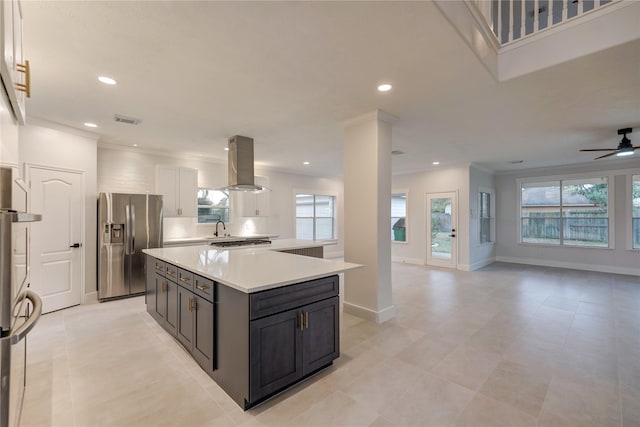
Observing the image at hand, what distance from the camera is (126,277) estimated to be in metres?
4.56

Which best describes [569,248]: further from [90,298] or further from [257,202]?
[90,298]

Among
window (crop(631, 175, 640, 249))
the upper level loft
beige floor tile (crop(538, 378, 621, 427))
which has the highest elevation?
the upper level loft

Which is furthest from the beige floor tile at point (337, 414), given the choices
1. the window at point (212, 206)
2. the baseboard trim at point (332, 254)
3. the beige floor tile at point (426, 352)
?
the baseboard trim at point (332, 254)

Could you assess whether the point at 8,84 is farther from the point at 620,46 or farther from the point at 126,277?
the point at 126,277

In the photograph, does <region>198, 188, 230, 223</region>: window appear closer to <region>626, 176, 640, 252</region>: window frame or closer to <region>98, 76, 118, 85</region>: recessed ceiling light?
<region>98, 76, 118, 85</region>: recessed ceiling light

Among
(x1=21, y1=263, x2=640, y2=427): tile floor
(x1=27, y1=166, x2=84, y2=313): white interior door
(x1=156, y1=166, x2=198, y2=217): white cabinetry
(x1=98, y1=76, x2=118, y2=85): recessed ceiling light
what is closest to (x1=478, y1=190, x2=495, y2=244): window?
(x1=21, y1=263, x2=640, y2=427): tile floor

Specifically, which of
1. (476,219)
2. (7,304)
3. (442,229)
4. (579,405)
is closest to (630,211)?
(476,219)

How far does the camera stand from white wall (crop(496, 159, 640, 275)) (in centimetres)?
638

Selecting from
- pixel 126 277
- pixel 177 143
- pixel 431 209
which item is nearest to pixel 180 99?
pixel 177 143

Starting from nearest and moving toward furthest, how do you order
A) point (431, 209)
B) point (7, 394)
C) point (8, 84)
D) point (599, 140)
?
point (7, 394)
point (8, 84)
point (599, 140)
point (431, 209)

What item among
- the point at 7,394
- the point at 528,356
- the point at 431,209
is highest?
the point at 431,209

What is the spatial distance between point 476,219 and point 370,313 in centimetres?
510

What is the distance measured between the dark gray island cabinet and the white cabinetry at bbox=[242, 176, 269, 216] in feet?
13.2

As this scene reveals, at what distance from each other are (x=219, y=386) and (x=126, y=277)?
3340 millimetres
